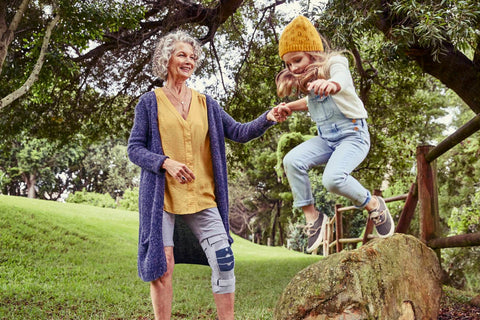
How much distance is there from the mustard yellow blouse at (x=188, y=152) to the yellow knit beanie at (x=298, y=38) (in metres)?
0.85

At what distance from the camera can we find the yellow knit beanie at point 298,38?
281cm

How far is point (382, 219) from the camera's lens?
9.64ft

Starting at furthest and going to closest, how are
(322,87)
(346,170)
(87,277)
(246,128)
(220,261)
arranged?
(87,277)
(246,128)
(220,261)
(346,170)
(322,87)

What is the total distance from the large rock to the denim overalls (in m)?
0.72

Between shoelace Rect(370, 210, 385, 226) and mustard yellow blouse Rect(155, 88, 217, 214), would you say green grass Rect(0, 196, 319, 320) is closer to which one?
mustard yellow blouse Rect(155, 88, 217, 214)

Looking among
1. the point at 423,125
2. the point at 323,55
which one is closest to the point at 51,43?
the point at 323,55

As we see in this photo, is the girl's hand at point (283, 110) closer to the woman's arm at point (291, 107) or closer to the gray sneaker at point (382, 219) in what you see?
the woman's arm at point (291, 107)

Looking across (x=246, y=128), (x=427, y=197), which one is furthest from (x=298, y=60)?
(x=427, y=197)

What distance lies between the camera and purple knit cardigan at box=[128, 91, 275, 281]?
118 inches

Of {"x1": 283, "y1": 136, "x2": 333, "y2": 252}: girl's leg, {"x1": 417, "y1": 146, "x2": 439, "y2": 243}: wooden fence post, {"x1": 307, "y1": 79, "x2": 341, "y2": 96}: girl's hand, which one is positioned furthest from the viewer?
{"x1": 417, "y1": 146, "x2": 439, "y2": 243}: wooden fence post

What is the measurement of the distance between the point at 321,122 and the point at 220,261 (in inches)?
44.4

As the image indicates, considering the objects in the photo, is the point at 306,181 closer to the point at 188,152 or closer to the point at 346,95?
the point at 346,95

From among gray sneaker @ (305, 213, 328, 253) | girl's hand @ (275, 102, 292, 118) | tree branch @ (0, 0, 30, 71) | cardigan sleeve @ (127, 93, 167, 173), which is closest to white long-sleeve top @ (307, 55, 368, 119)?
girl's hand @ (275, 102, 292, 118)

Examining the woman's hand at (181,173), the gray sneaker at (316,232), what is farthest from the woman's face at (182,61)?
the gray sneaker at (316,232)
